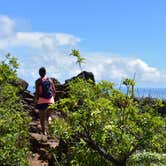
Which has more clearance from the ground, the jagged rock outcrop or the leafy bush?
the jagged rock outcrop

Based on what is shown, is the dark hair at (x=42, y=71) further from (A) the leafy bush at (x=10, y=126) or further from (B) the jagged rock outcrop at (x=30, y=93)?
(B) the jagged rock outcrop at (x=30, y=93)

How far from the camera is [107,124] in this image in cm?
1034

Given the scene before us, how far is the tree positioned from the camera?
10.1 m

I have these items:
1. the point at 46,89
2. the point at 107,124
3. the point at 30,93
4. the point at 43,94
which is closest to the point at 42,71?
the point at 46,89

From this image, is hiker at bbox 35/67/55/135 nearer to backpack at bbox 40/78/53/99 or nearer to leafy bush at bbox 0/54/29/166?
backpack at bbox 40/78/53/99

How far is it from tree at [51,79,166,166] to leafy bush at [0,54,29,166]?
3022 mm

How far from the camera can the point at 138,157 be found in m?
10.3

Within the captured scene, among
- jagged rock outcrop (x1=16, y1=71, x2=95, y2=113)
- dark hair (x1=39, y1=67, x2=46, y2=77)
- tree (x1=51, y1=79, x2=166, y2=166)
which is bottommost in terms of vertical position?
tree (x1=51, y1=79, x2=166, y2=166)

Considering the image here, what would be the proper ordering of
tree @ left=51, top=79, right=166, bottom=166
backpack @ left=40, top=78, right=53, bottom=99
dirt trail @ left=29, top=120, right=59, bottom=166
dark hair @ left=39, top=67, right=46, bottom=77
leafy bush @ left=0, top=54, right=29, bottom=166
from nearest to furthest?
tree @ left=51, top=79, right=166, bottom=166
leafy bush @ left=0, top=54, right=29, bottom=166
dirt trail @ left=29, top=120, right=59, bottom=166
dark hair @ left=39, top=67, right=46, bottom=77
backpack @ left=40, top=78, right=53, bottom=99

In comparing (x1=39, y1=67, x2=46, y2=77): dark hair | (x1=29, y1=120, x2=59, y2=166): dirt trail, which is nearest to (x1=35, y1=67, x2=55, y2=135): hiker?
(x1=39, y1=67, x2=46, y2=77): dark hair

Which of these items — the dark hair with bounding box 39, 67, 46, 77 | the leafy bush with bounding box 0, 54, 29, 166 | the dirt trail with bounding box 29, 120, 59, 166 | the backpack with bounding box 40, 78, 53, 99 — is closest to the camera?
the leafy bush with bounding box 0, 54, 29, 166

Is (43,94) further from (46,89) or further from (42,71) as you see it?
(42,71)

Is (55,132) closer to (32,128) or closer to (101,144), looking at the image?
(101,144)

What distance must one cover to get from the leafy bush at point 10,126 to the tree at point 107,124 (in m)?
3.02
